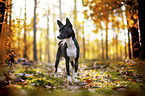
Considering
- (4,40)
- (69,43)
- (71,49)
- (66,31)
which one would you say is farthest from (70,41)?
(4,40)

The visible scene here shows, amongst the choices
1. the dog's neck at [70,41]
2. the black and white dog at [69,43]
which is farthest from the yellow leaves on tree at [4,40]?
the dog's neck at [70,41]

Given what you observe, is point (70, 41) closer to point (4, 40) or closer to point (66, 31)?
point (66, 31)

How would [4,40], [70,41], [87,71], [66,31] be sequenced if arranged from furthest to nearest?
1. [87,71]
2. [70,41]
3. [66,31]
4. [4,40]

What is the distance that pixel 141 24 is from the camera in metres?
7.93

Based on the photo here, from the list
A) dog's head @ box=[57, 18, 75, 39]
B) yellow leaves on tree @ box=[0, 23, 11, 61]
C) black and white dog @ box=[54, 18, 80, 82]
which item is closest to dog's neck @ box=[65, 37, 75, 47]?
black and white dog @ box=[54, 18, 80, 82]

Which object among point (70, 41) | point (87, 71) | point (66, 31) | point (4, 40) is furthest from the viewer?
point (87, 71)

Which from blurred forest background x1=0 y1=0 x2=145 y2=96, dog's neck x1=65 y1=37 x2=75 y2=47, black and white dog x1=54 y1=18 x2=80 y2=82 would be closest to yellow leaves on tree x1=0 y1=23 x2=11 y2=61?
blurred forest background x1=0 y1=0 x2=145 y2=96

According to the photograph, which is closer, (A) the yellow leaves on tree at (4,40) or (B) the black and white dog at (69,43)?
(A) the yellow leaves on tree at (4,40)

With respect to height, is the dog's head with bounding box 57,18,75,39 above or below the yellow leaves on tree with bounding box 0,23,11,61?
above

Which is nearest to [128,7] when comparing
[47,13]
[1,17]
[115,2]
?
[115,2]

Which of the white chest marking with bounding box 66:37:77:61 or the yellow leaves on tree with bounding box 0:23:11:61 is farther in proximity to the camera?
the white chest marking with bounding box 66:37:77:61

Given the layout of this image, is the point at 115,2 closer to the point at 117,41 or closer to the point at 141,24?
the point at 141,24

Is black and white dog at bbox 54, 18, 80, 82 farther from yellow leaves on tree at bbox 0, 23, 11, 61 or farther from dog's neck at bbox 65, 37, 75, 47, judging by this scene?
yellow leaves on tree at bbox 0, 23, 11, 61

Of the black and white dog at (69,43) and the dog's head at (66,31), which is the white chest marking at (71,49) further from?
the dog's head at (66,31)
